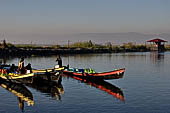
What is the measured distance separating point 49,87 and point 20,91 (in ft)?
11.4

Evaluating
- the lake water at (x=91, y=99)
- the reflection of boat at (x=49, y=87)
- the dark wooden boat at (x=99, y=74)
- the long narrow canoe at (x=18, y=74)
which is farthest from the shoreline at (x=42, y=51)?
the lake water at (x=91, y=99)

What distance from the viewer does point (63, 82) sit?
1451 inches

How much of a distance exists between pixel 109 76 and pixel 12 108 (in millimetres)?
14861

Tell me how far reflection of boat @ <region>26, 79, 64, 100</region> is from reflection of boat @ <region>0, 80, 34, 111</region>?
1.35 meters

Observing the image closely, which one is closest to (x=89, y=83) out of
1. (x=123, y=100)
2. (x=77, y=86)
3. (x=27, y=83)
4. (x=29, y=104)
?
(x=77, y=86)

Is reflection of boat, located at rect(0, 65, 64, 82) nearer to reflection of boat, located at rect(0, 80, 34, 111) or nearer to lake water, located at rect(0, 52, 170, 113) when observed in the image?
reflection of boat, located at rect(0, 80, 34, 111)

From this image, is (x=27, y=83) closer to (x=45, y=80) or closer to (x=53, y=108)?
(x=45, y=80)

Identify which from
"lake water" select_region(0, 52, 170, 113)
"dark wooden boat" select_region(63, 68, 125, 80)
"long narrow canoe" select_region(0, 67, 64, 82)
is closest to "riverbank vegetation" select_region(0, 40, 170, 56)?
"dark wooden boat" select_region(63, 68, 125, 80)

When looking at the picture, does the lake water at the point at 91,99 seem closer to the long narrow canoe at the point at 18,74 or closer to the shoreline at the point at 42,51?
the long narrow canoe at the point at 18,74

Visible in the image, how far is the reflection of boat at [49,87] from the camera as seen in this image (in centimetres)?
2909

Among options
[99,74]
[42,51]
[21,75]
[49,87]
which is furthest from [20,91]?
[42,51]

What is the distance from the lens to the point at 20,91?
30141 mm

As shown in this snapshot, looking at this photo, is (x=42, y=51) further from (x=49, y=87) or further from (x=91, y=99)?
(x=91, y=99)

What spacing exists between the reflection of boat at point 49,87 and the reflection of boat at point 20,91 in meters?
1.35
